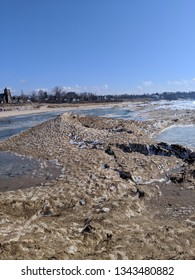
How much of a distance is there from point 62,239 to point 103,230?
122cm

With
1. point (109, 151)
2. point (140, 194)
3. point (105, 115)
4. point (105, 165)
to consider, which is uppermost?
point (105, 115)

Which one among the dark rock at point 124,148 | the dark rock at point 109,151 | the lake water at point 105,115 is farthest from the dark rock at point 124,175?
the lake water at point 105,115

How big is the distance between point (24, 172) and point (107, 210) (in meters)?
6.56

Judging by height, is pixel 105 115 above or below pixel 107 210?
above

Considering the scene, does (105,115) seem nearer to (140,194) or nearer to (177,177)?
(177,177)

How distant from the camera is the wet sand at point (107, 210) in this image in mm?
7410

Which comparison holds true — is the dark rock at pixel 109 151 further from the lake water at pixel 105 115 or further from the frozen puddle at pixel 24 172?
the lake water at pixel 105 115

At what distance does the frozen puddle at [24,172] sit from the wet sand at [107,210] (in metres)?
0.61

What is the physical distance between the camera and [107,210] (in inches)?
401

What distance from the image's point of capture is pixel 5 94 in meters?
169

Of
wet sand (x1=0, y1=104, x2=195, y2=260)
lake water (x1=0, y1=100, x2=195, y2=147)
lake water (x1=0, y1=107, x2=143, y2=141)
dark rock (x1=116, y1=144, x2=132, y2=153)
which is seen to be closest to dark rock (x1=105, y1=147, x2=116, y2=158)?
wet sand (x1=0, y1=104, x2=195, y2=260)

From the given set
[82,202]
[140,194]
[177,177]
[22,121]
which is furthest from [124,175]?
[22,121]
